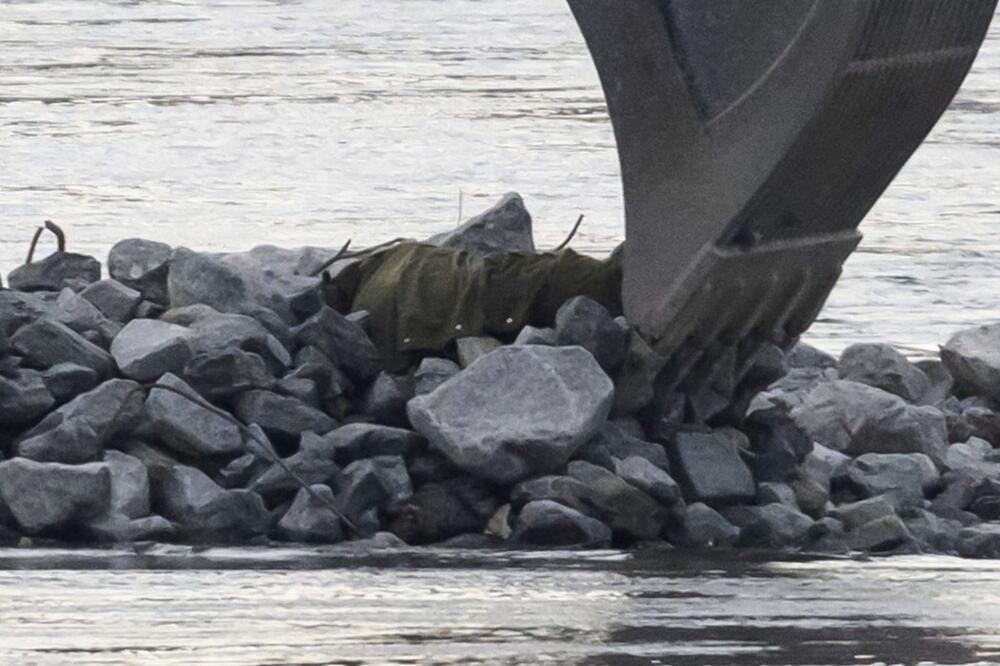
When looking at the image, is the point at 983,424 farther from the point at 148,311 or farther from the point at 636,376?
the point at 148,311

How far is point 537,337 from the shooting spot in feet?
25.6

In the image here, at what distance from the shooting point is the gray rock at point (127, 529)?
6949 mm

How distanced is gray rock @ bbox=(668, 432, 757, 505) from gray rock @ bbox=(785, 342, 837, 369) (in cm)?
236

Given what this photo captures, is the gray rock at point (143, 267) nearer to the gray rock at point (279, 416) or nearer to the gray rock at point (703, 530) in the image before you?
the gray rock at point (279, 416)

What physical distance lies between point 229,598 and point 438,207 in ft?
29.9

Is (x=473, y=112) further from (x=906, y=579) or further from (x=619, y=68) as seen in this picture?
(x=906, y=579)

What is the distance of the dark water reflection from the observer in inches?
214

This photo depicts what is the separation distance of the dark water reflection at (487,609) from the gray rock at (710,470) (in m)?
0.51

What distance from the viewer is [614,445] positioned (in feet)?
24.8

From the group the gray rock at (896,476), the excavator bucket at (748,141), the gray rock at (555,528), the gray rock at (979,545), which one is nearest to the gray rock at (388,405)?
the gray rock at (555,528)

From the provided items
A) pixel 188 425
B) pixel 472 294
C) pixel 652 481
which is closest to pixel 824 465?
pixel 652 481

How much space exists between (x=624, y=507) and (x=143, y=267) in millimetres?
2362

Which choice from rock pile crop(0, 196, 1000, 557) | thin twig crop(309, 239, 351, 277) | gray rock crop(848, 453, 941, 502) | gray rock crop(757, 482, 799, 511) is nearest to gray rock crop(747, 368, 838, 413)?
gray rock crop(848, 453, 941, 502)

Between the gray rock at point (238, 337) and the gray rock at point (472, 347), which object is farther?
the gray rock at point (472, 347)
